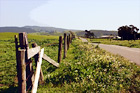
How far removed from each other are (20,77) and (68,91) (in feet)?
7.71

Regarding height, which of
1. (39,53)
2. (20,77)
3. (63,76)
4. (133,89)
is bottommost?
(133,89)

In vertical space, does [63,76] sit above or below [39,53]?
below

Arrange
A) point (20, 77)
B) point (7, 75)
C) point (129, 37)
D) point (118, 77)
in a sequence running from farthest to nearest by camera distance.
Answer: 1. point (129, 37)
2. point (7, 75)
3. point (118, 77)
4. point (20, 77)

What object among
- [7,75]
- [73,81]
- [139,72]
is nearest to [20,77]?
[73,81]

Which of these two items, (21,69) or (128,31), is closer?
(21,69)

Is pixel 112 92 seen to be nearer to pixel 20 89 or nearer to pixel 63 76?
pixel 63 76

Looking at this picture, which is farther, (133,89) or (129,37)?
(129,37)

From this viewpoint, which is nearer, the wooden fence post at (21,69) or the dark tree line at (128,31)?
the wooden fence post at (21,69)

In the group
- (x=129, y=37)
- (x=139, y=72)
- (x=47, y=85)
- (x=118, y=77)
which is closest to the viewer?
(x=47, y=85)

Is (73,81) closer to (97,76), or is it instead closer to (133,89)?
(97,76)

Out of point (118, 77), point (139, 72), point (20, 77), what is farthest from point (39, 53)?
point (139, 72)

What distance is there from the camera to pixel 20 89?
440 cm

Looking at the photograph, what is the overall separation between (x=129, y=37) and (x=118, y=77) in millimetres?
64917

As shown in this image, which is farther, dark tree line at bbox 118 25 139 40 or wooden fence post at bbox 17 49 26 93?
dark tree line at bbox 118 25 139 40
